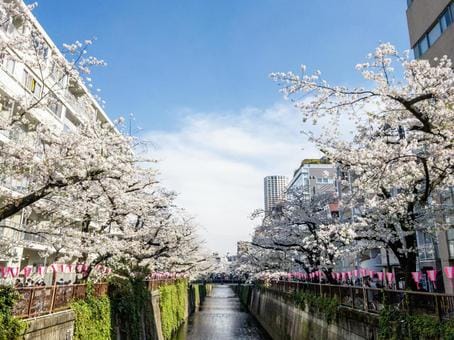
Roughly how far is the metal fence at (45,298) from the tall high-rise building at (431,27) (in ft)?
73.1

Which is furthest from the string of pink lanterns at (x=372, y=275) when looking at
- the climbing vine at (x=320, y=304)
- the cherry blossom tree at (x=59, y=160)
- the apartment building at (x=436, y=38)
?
the cherry blossom tree at (x=59, y=160)

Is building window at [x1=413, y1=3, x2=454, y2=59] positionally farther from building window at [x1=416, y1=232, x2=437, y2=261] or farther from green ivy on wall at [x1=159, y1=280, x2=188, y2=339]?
green ivy on wall at [x1=159, y1=280, x2=188, y2=339]

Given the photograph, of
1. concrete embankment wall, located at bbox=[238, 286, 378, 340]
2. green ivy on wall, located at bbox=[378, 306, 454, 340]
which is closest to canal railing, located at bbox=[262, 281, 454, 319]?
green ivy on wall, located at bbox=[378, 306, 454, 340]

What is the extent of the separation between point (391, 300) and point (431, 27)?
19027mm

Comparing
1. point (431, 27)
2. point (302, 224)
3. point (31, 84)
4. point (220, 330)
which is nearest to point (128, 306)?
point (302, 224)

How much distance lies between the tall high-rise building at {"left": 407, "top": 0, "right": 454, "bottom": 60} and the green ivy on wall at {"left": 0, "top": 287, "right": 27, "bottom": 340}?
23.3 m

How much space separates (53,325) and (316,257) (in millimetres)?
18433

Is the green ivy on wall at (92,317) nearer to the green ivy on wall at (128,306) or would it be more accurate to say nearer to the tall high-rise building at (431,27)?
the green ivy on wall at (128,306)

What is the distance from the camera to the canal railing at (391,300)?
975 cm

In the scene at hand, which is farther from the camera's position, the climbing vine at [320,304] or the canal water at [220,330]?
the canal water at [220,330]

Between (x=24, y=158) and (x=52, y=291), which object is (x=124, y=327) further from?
(x=24, y=158)

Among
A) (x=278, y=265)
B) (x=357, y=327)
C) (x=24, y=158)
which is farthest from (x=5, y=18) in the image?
(x=278, y=265)

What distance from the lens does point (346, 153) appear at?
40.0 feet

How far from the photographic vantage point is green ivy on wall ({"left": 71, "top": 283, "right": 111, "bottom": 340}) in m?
14.5
